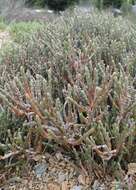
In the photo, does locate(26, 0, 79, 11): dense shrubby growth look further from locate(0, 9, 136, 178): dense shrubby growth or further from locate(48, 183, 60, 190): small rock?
locate(48, 183, 60, 190): small rock

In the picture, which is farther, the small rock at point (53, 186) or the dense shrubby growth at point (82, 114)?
the small rock at point (53, 186)

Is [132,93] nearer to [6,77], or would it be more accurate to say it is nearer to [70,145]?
[70,145]

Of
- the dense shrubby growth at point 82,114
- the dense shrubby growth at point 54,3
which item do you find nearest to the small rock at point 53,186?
the dense shrubby growth at point 82,114

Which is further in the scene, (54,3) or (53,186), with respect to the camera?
(54,3)

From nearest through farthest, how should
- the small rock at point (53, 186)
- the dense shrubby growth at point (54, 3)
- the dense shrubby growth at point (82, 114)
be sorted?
the dense shrubby growth at point (82, 114) < the small rock at point (53, 186) < the dense shrubby growth at point (54, 3)

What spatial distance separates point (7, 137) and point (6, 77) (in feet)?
1.88

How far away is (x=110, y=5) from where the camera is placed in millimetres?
12500

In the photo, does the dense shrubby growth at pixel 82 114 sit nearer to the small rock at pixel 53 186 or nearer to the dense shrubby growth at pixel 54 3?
the small rock at pixel 53 186

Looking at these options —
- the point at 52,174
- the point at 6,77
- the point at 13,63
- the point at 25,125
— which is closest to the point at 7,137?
the point at 25,125

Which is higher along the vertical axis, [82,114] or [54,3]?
[82,114]

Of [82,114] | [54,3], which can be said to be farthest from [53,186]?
[54,3]

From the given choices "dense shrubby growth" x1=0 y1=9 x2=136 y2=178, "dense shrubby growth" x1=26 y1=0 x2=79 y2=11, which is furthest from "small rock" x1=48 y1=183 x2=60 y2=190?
"dense shrubby growth" x1=26 y1=0 x2=79 y2=11

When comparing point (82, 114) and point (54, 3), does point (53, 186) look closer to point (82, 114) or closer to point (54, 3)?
point (82, 114)

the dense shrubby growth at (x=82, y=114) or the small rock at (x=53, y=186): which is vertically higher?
the dense shrubby growth at (x=82, y=114)
